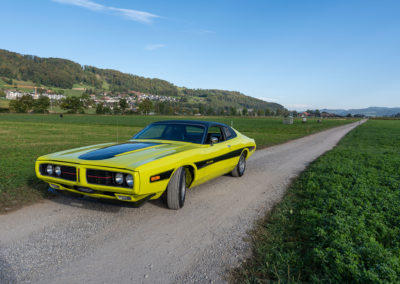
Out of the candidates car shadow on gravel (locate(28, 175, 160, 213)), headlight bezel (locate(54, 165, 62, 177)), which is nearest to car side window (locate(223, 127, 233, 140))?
car shadow on gravel (locate(28, 175, 160, 213))

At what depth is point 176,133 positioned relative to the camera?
17.1ft

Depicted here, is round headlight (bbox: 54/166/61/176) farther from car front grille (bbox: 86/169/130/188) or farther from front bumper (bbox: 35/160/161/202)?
car front grille (bbox: 86/169/130/188)

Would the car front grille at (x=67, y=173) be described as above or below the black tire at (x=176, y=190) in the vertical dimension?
above

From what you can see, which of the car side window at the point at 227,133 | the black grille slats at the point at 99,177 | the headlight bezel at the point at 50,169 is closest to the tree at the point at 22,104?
the car side window at the point at 227,133

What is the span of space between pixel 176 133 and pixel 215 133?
0.84 metres

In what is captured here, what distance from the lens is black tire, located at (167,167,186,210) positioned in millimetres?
3891

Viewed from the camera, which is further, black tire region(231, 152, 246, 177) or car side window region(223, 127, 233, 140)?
black tire region(231, 152, 246, 177)

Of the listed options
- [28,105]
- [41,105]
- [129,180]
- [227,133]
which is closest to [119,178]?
[129,180]

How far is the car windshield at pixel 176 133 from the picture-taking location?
5070 millimetres

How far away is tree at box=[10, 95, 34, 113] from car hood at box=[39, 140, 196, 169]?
335 feet

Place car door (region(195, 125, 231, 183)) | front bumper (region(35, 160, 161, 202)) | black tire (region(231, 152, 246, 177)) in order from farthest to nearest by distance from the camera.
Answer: black tire (region(231, 152, 246, 177)) < car door (region(195, 125, 231, 183)) < front bumper (region(35, 160, 161, 202))

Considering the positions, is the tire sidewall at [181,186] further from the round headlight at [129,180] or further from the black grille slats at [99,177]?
the black grille slats at [99,177]

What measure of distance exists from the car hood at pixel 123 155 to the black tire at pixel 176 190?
341 mm

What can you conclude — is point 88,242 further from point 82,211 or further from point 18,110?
point 18,110
